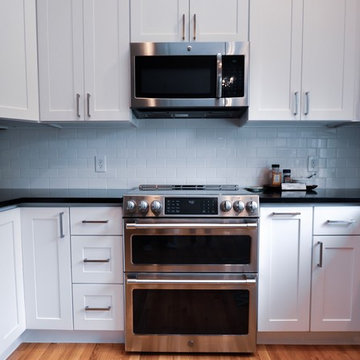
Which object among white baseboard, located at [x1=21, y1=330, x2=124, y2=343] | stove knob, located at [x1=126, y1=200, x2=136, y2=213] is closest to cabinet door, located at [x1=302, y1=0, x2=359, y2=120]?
stove knob, located at [x1=126, y1=200, x2=136, y2=213]

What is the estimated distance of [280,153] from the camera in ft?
6.77

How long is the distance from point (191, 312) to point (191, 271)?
0.81 ft

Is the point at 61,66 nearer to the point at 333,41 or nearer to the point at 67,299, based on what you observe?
the point at 67,299

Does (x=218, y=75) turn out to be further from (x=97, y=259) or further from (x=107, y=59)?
(x=97, y=259)

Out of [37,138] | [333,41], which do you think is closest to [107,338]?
[37,138]

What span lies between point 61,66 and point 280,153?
5.34ft

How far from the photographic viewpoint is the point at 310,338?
1691mm

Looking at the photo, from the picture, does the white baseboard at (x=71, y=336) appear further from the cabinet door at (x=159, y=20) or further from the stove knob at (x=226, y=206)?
the cabinet door at (x=159, y=20)

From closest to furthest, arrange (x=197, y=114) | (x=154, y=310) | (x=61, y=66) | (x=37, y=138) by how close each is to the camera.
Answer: (x=154, y=310)
(x=61, y=66)
(x=197, y=114)
(x=37, y=138)

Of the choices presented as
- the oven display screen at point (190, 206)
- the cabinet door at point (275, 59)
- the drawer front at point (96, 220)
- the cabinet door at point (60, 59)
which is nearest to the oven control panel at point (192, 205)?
the oven display screen at point (190, 206)

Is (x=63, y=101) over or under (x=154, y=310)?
over

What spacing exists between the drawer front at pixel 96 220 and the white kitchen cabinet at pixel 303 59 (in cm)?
104

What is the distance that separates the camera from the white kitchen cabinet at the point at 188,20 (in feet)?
5.39

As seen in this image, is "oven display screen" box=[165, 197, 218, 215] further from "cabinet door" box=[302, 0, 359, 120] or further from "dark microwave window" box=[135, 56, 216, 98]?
"cabinet door" box=[302, 0, 359, 120]
